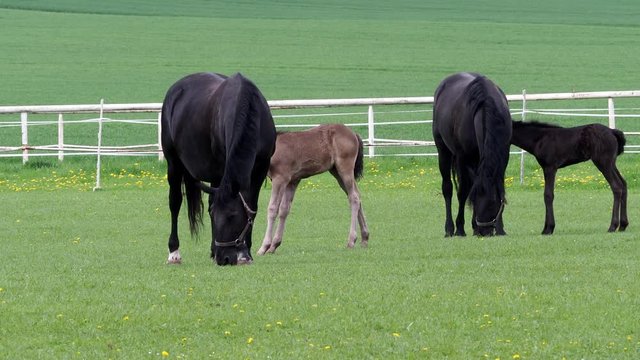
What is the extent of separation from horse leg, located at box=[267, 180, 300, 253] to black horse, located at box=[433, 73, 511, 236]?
211 cm

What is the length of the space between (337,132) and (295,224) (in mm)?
3289

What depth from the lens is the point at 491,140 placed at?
15.2 meters

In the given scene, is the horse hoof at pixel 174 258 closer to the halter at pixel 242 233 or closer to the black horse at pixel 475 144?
the halter at pixel 242 233

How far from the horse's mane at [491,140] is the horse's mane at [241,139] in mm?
3182

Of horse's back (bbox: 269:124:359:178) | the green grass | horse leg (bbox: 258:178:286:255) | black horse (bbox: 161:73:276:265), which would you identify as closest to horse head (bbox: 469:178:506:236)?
the green grass

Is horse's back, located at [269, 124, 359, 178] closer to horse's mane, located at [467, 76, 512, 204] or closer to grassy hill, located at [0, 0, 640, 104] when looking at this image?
horse's mane, located at [467, 76, 512, 204]

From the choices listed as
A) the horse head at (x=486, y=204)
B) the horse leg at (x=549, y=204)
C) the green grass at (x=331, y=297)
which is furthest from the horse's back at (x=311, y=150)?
the horse leg at (x=549, y=204)

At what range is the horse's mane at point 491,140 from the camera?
14945mm

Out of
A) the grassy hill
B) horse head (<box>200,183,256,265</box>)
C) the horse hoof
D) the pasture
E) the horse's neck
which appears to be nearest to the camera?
the pasture

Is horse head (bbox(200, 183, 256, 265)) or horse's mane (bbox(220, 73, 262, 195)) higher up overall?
horse's mane (bbox(220, 73, 262, 195))

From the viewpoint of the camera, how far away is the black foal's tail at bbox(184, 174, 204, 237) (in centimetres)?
1409

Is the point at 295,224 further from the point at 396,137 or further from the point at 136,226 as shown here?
the point at 396,137

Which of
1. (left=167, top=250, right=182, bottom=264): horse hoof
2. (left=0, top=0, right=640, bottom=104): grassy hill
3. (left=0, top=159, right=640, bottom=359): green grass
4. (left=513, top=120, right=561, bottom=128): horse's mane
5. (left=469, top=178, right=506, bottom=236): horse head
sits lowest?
(left=167, top=250, right=182, bottom=264): horse hoof

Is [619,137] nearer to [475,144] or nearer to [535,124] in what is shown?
[535,124]
